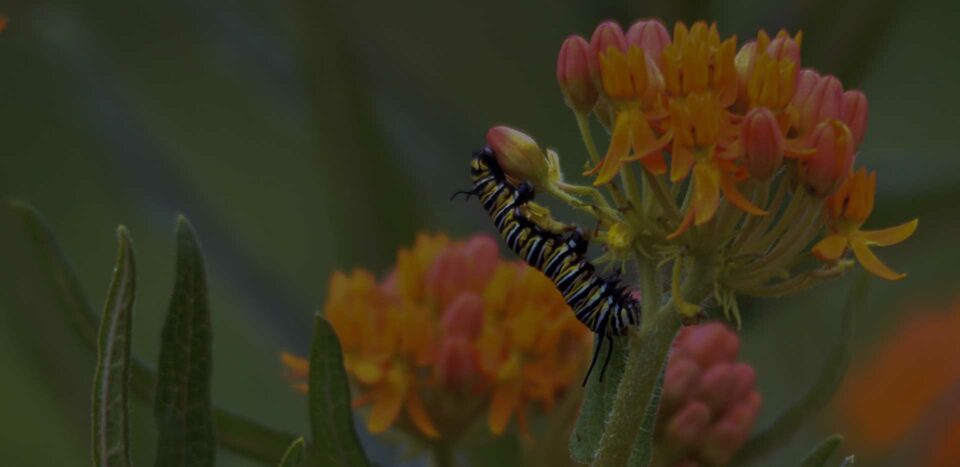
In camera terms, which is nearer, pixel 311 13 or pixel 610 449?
pixel 610 449

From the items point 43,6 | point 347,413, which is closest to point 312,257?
point 43,6

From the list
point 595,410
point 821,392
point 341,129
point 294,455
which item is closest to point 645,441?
point 595,410

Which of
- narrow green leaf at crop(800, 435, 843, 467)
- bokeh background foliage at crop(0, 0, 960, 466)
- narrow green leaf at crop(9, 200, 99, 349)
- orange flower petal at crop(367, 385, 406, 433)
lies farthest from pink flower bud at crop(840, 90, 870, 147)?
bokeh background foliage at crop(0, 0, 960, 466)

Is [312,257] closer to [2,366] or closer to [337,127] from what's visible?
[2,366]

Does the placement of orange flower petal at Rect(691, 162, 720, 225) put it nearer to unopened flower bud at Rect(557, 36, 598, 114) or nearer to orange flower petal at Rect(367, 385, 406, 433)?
unopened flower bud at Rect(557, 36, 598, 114)

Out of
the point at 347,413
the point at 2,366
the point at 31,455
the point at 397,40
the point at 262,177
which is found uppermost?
the point at 262,177

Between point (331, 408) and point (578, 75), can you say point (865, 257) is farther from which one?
point (331, 408)

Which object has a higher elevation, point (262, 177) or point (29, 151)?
point (262, 177)

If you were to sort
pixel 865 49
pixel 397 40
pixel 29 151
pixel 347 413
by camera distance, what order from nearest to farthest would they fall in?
pixel 347 413
pixel 865 49
pixel 397 40
pixel 29 151
